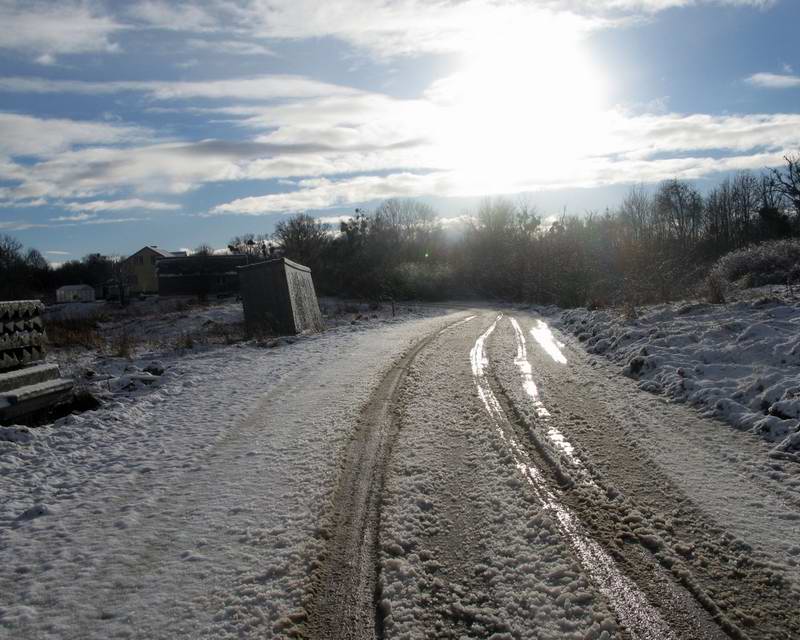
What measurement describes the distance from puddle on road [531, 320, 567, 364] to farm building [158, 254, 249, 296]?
175ft

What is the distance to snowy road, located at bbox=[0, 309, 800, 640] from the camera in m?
3.32

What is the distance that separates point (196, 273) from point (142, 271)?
26.4 meters

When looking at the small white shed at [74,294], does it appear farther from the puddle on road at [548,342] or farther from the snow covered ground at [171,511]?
the snow covered ground at [171,511]

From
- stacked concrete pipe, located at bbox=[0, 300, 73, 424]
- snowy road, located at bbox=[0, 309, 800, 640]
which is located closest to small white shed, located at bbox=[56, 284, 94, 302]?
stacked concrete pipe, located at bbox=[0, 300, 73, 424]

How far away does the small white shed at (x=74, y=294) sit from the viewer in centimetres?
7975

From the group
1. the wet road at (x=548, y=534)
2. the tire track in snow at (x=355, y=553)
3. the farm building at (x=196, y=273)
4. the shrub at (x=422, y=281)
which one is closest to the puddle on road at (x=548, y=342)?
the wet road at (x=548, y=534)

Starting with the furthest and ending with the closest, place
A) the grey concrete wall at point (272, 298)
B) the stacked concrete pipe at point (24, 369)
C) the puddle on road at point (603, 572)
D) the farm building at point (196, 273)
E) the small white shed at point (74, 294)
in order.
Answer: the small white shed at point (74, 294) < the farm building at point (196, 273) < the grey concrete wall at point (272, 298) < the stacked concrete pipe at point (24, 369) < the puddle on road at point (603, 572)

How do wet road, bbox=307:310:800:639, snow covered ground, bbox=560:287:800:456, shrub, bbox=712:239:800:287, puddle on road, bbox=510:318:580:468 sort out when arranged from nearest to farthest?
wet road, bbox=307:310:800:639 < puddle on road, bbox=510:318:580:468 < snow covered ground, bbox=560:287:800:456 < shrub, bbox=712:239:800:287

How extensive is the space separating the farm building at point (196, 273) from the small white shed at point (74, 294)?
2012 cm

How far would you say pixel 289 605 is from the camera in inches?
136

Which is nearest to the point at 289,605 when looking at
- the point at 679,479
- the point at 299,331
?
the point at 679,479

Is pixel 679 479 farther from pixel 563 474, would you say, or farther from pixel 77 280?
pixel 77 280

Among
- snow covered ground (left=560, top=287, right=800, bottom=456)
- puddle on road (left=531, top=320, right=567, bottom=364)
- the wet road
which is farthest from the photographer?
puddle on road (left=531, top=320, right=567, bottom=364)

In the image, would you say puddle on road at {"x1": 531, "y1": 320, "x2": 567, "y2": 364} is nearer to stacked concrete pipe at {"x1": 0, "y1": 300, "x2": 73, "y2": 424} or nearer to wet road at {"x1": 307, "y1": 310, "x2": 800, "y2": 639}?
wet road at {"x1": 307, "y1": 310, "x2": 800, "y2": 639}
